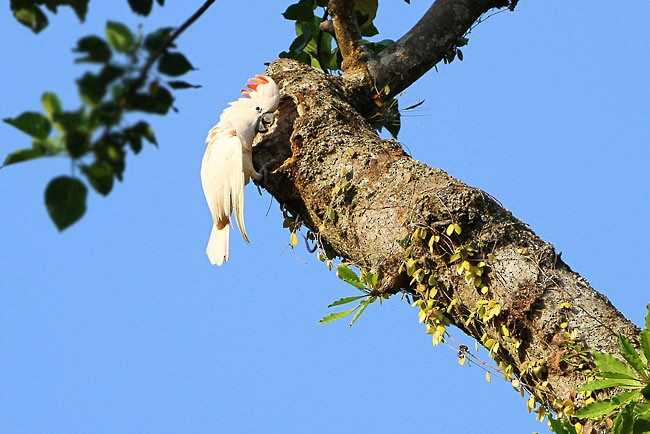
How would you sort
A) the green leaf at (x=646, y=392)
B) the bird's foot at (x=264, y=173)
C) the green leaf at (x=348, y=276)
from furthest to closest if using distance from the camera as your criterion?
1. the bird's foot at (x=264, y=173)
2. the green leaf at (x=348, y=276)
3. the green leaf at (x=646, y=392)

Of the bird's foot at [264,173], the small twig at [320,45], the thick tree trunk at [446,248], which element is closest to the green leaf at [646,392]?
the thick tree trunk at [446,248]

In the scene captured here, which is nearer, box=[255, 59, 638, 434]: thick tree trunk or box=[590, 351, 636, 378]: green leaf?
box=[590, 351, 636, 378]: green leaf

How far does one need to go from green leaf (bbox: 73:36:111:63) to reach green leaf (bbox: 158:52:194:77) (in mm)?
81

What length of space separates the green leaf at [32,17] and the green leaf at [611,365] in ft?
5.75

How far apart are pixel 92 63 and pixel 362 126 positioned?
2.45 metres

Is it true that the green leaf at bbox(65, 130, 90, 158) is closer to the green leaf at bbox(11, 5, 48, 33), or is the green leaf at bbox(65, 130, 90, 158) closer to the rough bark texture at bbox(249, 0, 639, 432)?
the green leaf at bbox(11, 5, 48, 33)

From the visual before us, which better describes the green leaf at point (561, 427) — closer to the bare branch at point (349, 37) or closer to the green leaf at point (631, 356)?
the green leaf at point (631, 356)

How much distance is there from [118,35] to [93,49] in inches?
1.4

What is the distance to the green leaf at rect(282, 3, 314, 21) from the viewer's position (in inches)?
164

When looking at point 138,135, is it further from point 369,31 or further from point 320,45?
point 369,31

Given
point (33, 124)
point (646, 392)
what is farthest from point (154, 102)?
point (646, 392)

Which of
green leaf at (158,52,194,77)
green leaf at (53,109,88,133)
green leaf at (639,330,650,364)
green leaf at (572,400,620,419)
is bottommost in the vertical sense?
green leaf at (53,109,88,133)

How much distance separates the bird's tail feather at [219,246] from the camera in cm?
405

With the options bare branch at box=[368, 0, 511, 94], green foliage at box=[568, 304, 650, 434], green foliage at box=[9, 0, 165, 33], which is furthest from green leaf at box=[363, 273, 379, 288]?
green foliage at box=[9, 0, 165, 33]
